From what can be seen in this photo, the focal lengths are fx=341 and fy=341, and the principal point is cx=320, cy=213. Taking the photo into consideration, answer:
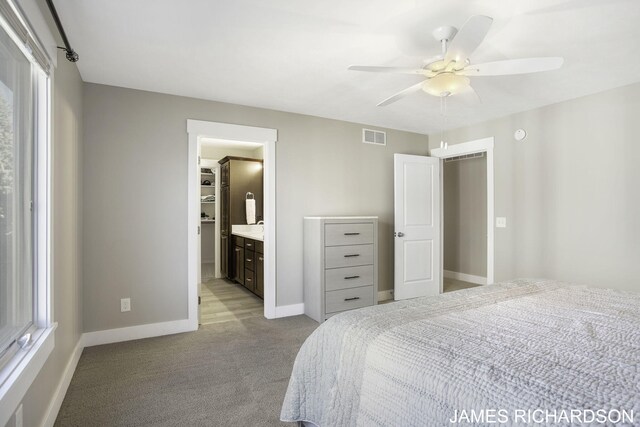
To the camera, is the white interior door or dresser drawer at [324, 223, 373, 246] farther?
the white interior door

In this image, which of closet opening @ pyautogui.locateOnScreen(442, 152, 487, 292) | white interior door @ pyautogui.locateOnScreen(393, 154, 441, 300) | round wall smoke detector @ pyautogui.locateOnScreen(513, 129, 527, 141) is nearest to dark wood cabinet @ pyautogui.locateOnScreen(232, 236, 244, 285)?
white interior door @ pyautogui.locateOnScreen(393, 154, 441, 300)

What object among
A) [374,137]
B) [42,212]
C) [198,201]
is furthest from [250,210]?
[42,212]

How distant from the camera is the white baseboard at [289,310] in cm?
367

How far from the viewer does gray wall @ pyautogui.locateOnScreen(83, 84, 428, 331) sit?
115 inches

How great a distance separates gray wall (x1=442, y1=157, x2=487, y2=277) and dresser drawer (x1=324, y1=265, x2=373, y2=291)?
8.18ft

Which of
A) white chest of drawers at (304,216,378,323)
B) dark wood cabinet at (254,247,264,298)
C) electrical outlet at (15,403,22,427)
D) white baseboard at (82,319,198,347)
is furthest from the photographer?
dark wood cabinet at (254,247,264,298)

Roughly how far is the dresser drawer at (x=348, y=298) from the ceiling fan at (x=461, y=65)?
7.05 ft

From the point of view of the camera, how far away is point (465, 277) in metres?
5.52

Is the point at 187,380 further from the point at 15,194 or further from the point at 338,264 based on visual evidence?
the point at 338,264

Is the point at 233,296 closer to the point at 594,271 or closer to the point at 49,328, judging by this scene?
the point at 49,328

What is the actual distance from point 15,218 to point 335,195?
3015mm

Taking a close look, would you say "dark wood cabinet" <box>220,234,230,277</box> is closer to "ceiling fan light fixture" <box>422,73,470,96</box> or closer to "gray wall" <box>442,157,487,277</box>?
"gray wall" <box>442,157,487,277</box>

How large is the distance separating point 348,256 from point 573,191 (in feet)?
7.48

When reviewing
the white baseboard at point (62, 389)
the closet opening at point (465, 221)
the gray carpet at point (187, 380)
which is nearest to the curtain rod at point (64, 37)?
the white baseboard at point (62, 389)
